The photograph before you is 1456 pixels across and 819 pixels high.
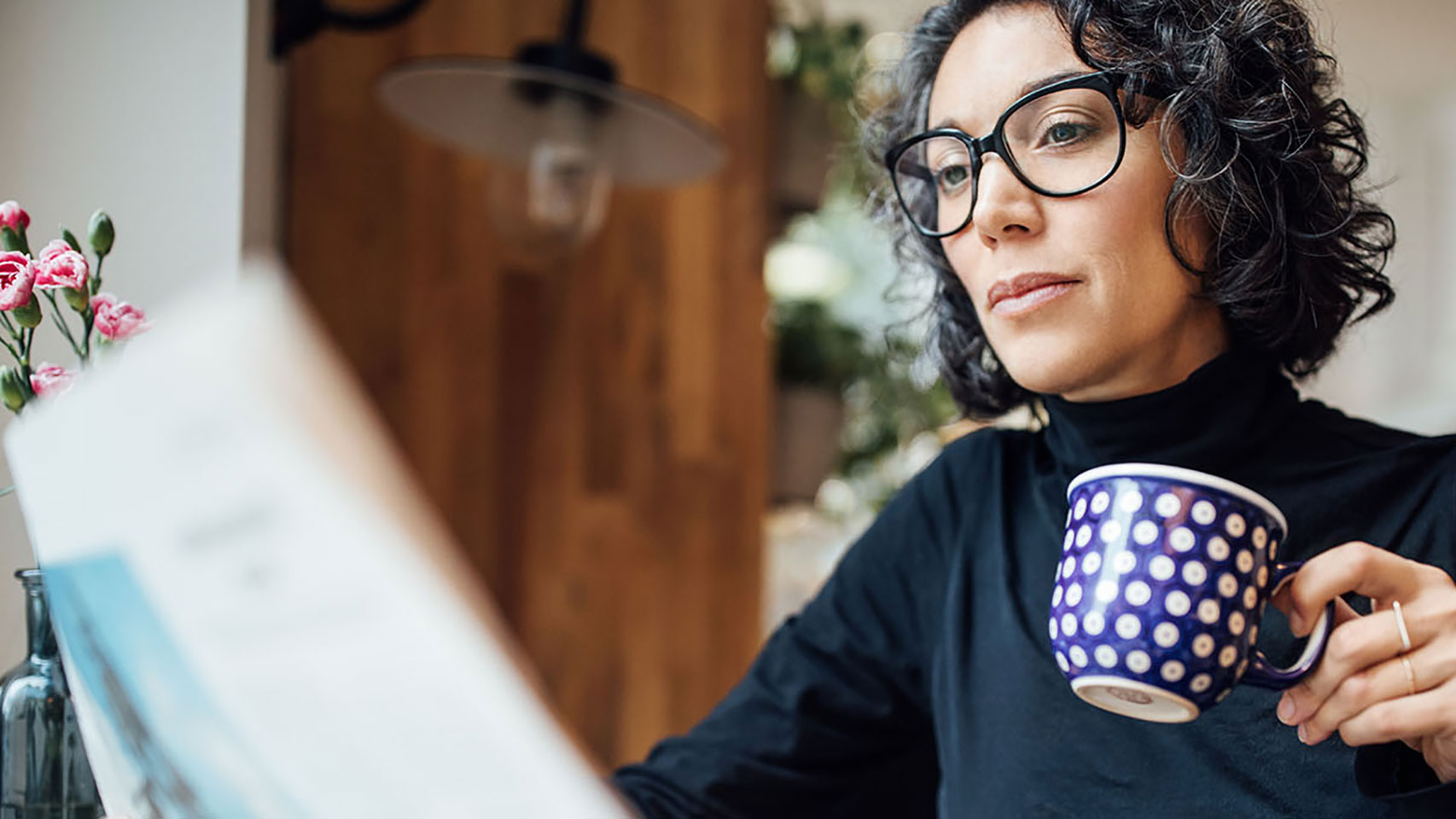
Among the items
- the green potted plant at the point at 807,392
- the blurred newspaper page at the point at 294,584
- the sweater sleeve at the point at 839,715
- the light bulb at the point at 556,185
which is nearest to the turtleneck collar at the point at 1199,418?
the sweater sleeve at the point at 839,715

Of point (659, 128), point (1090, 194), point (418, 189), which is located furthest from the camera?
point (418, 189)

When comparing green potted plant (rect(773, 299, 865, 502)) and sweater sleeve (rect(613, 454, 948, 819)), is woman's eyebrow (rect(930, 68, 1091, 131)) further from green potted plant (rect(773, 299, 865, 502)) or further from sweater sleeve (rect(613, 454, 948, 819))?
green potted plant (rect(773, 299, 865, 502))

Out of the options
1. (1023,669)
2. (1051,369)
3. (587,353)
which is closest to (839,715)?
(1023,669)

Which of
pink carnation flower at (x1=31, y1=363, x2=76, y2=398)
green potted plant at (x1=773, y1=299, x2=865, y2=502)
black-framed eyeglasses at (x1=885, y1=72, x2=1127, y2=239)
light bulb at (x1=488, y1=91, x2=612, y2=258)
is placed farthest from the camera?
green potted plant at (x1=773, y1=299, x2=865, y2=502)

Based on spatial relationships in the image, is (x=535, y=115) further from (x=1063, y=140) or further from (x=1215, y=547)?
(x=1215, y=547)

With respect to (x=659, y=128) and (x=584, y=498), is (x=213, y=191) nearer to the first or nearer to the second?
(x=659, y=128)

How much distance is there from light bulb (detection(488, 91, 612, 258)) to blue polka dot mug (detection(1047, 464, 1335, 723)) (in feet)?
3.47

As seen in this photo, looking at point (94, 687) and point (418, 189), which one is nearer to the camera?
point (94, 687)

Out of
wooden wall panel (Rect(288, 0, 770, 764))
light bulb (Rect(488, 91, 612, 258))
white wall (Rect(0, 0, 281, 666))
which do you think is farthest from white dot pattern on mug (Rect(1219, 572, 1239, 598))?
wooden wall panel (Rect(288, 0, 770, 764))

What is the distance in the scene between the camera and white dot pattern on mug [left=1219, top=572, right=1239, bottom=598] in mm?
585

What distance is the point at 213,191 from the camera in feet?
3.43

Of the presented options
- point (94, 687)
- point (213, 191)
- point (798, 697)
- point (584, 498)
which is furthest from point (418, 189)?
point (94, 687)

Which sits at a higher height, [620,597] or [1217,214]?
[1217,214]

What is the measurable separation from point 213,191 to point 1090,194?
73 cm
